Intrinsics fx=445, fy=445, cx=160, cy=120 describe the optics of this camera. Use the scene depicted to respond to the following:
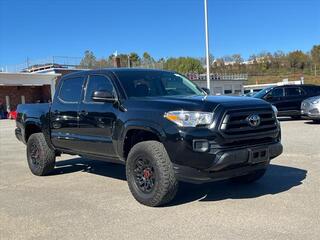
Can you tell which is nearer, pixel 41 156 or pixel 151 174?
pixel 151 174

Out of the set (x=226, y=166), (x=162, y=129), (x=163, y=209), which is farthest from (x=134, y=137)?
(x=226, y=166)

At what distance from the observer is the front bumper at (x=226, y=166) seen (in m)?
5.45

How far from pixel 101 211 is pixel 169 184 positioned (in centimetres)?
98

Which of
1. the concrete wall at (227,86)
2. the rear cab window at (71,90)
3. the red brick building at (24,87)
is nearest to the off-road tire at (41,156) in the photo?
the rear cab window at (71,90)

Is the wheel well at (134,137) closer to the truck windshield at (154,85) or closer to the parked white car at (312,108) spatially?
the truck windshield at (154,85)

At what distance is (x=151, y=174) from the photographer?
6.01 m

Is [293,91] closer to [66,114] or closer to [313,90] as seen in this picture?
[313,90]

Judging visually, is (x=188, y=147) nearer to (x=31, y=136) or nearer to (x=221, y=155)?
(x=221, y=155)

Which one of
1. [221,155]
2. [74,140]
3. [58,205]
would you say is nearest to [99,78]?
[74,140]

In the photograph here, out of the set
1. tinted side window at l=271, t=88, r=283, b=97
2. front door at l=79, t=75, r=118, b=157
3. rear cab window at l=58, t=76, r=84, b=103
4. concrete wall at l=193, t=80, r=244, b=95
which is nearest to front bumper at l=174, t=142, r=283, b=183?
front door at l=79, t=75, r=118, b=157

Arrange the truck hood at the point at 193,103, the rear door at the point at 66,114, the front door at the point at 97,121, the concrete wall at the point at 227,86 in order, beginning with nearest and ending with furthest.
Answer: the truck hood at the point at 193,103 < the front door at the point at 97,121 < the rear door at the point at 66,114 < the concrete wall at the point at 227,86

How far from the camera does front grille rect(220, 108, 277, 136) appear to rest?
5547mm

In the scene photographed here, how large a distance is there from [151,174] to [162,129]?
0.69 metres

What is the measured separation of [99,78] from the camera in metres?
7.21
